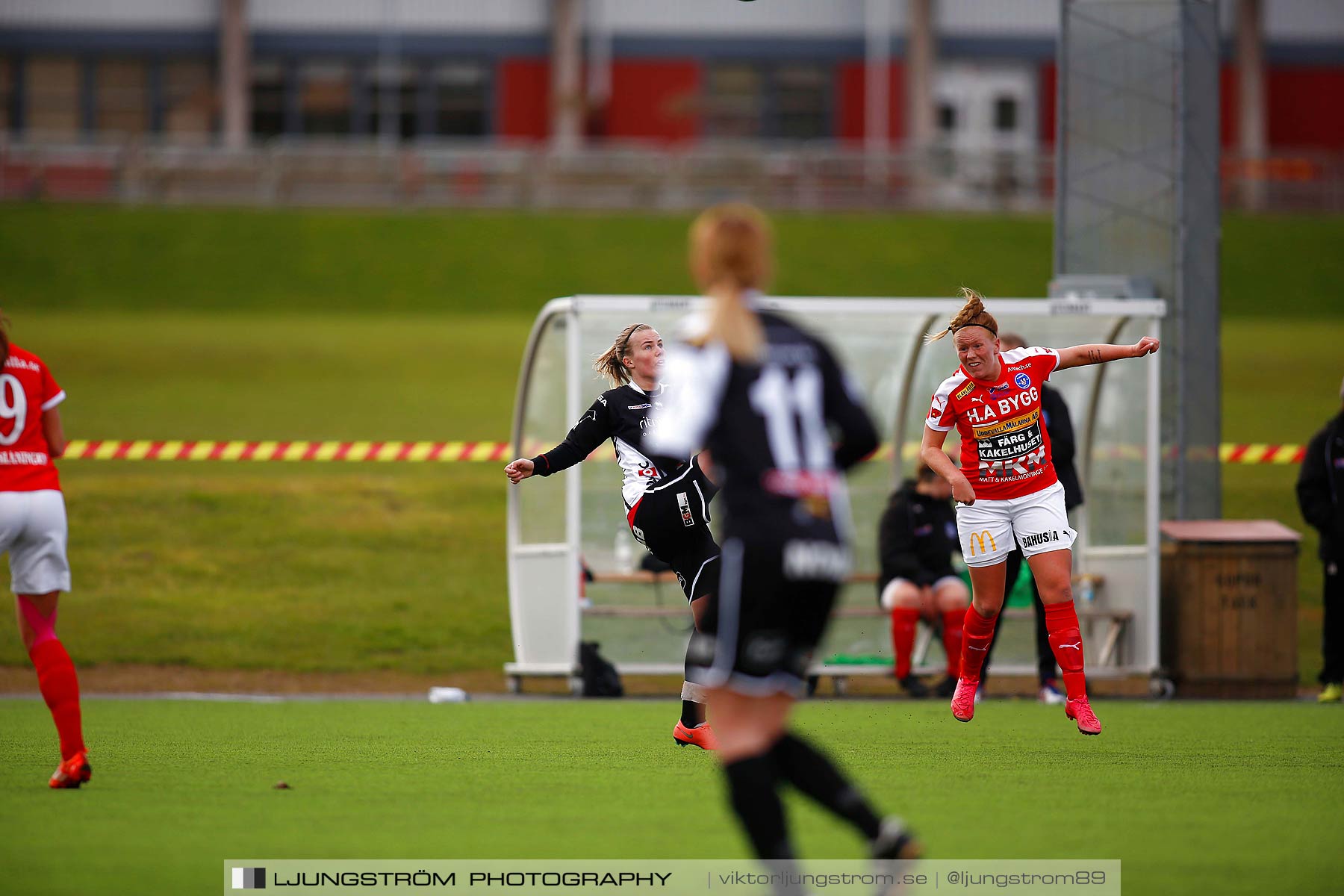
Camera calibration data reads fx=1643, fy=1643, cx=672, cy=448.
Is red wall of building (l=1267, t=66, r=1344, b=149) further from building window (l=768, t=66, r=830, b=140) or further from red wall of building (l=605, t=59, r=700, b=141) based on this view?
red wall of building (l=605, t=59, r=700, b=141)

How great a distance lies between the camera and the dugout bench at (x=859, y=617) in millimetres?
11789

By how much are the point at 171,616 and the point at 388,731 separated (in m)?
5.11

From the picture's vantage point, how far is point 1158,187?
1259 centimetres

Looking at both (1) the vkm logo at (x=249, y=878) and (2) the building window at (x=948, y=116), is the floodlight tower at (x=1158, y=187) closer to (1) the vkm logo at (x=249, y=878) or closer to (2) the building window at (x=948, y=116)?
(1) the vkm logo at (x=249, y=878)

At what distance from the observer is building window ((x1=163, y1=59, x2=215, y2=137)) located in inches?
1451

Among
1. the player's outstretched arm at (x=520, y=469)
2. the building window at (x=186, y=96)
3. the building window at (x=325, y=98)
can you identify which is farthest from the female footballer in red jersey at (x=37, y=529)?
the building window at (x=325, y=98)

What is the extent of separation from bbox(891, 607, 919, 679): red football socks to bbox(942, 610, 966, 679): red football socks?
0.21 meters

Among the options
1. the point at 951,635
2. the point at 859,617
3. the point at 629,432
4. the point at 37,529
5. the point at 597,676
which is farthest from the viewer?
the point at 859,617

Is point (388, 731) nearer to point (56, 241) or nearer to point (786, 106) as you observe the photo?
point (56, 241)

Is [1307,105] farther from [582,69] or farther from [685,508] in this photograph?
[685,508]

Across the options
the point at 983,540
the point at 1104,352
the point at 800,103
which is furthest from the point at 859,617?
the point at 800,103

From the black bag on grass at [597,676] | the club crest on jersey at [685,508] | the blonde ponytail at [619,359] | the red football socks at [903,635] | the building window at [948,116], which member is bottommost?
the black bag on grass at [597,676]

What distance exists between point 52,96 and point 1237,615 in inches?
1263

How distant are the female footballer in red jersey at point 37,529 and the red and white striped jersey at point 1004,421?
4.09 m
